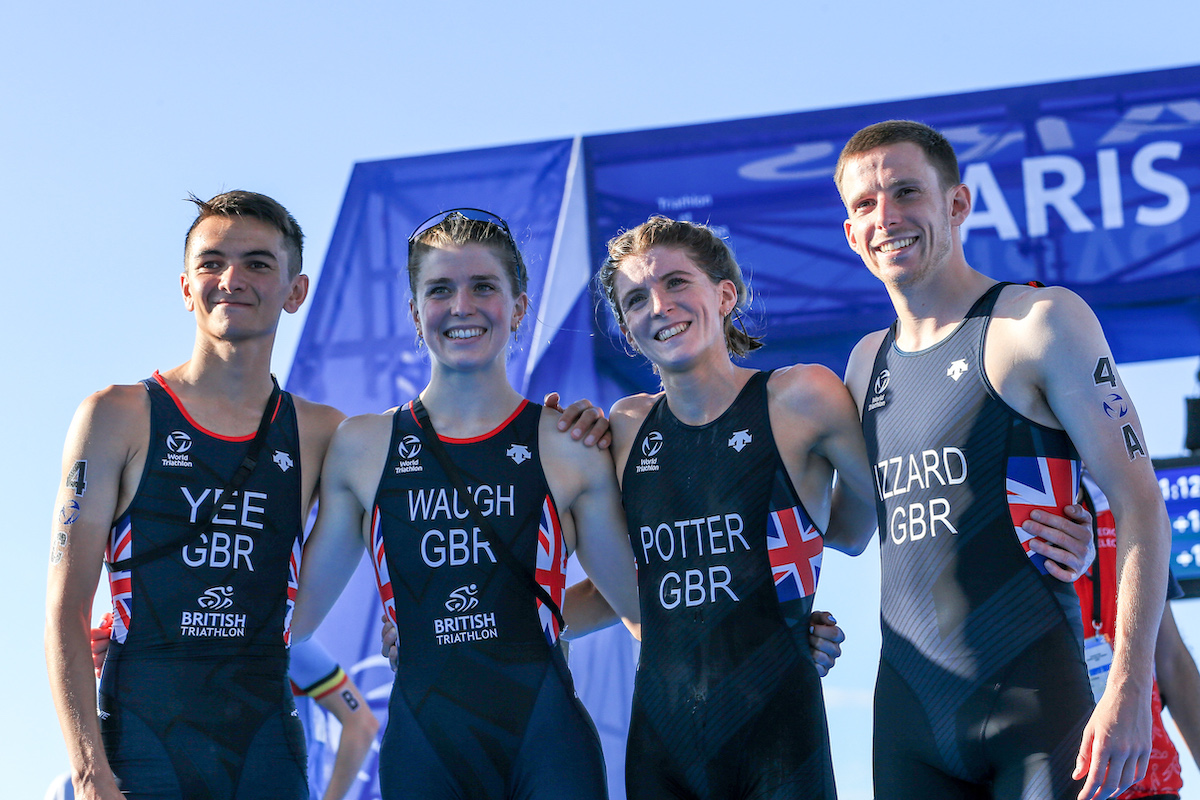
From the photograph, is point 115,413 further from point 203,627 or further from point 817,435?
point 817,435

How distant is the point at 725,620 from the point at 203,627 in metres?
1.41

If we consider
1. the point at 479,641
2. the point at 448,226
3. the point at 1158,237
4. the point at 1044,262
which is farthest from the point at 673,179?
the point at 479,641

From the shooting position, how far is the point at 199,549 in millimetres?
2912

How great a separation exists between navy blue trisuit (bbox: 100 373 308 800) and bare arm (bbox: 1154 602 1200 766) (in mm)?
2628

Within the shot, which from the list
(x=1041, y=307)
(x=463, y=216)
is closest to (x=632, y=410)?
(x=463, y=216)

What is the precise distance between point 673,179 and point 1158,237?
10.0 feet

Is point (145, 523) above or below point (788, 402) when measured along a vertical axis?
below

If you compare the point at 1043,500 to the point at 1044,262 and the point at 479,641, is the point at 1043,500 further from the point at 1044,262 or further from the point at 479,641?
the point at 1044,262

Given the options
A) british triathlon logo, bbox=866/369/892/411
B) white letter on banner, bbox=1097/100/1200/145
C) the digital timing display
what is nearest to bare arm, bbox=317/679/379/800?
british triathlon logo, bbox=866/369/892/411

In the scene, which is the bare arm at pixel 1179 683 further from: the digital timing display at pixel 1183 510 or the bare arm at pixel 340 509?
the digital timing display at pixel 1183 510

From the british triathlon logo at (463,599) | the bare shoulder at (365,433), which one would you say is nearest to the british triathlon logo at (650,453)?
the british triathlon logo at (463,599)

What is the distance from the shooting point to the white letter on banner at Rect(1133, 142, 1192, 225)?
6539 millimetres

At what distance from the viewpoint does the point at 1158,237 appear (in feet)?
21.5

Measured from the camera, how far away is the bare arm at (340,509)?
10.3ft
